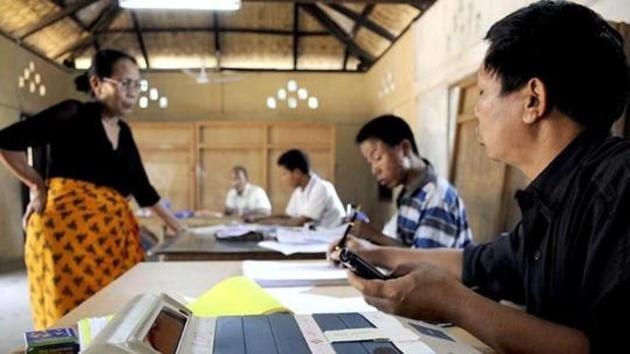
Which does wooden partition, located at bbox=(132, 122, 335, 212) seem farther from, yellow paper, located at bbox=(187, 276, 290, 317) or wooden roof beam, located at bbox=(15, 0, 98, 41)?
yellow paper, located at bbox=(187, 276, 290, 317)

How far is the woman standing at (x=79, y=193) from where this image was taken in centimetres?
166

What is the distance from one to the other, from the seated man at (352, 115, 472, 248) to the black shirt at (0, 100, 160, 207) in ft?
3.10

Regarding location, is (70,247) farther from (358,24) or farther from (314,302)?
(358,24)

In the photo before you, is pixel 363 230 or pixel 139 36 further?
pixel 139 36

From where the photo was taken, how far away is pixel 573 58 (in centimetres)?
74

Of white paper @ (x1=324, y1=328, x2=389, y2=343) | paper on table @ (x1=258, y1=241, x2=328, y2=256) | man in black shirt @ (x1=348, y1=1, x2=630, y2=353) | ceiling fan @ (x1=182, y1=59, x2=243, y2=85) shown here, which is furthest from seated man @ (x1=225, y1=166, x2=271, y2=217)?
white paper @ (x1=324, y1=328, x2=389, y2=343)

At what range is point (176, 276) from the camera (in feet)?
4.72

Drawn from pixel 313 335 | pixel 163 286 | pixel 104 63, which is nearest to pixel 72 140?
pixel 104 63

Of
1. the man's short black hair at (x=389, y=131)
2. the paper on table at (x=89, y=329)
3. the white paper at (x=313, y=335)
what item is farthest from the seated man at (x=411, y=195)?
the paper on table at (x=89, y=329)

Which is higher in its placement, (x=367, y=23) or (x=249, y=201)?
(x=367, y=23)

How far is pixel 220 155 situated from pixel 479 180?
4631 mm

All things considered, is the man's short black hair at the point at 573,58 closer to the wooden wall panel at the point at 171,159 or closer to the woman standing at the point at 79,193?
the woman standing at the point at 79,193

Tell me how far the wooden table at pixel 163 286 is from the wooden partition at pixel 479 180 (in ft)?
5.02

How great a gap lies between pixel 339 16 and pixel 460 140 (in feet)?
12.4
